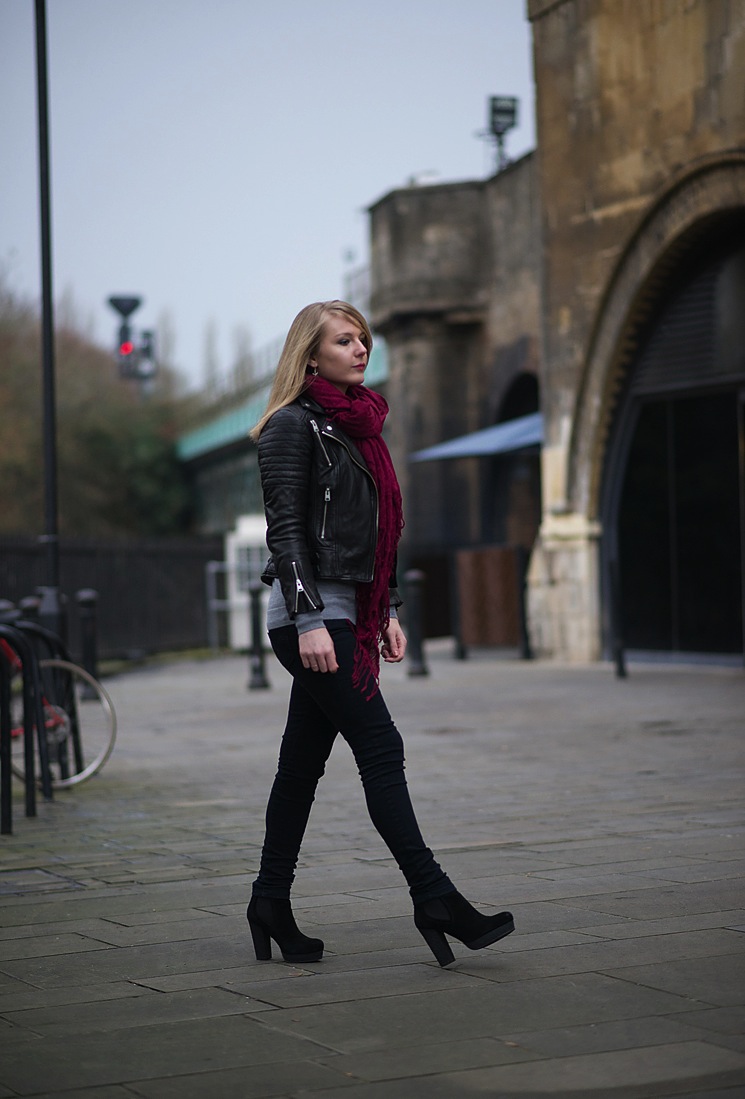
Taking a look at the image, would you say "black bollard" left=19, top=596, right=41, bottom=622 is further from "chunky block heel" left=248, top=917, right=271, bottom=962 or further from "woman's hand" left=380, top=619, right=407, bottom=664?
"chunky block heel" left=248, top=917, right=271, bottom=962

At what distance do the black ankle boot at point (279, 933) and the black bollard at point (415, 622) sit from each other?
36.9ft

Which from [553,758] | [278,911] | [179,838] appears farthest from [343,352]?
[553,758]

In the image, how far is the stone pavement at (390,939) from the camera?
3436 mm

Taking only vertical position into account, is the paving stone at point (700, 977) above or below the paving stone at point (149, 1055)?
above

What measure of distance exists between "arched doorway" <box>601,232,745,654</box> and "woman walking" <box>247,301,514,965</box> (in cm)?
1026

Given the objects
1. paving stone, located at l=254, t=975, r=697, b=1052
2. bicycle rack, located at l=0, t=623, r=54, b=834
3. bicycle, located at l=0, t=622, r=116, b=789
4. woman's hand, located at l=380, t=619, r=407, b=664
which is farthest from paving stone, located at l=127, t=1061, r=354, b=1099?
bicycle, located at l=0, t=622, r=116, b=789

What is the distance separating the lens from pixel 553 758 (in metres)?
9.35

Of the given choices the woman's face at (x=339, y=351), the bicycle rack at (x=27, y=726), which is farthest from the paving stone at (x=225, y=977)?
the bicycle rack at (x=27, y=726)

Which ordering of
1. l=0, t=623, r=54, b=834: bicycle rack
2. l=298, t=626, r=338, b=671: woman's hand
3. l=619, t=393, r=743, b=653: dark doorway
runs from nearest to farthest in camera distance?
l=298, t=626, r=338, b=671: woman's hand, l=0, t=623, r=54, b=834: bicycle rack, l=619, t=393, r=743, b=653: dark doorway

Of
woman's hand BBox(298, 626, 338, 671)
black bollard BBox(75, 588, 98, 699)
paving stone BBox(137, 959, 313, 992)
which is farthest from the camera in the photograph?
black bollard BBox(75, 588, 98, 699)

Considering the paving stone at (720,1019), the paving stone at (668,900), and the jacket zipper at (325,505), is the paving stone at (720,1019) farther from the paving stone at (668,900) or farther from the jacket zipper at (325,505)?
the jacket zipper at (325,505)

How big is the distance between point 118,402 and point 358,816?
4514cm

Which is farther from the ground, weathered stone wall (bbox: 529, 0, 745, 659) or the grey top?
weathered stone wall (bbox: 529, 0, 745, 659)

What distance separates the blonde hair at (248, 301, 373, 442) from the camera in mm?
4578
